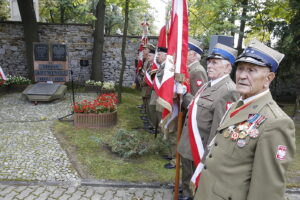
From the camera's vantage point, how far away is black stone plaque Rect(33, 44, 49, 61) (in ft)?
31.5

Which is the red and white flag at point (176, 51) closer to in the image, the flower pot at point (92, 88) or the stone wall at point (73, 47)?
the flower pot at point (92, 88)

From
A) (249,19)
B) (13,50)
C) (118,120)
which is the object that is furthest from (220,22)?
(13,50)

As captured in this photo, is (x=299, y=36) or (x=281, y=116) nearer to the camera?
(x=281, y=116)

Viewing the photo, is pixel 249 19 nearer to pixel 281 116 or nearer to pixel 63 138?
pixel 63 138

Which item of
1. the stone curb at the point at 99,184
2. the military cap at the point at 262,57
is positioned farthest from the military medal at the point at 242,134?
the stone curb at the point at 99,184

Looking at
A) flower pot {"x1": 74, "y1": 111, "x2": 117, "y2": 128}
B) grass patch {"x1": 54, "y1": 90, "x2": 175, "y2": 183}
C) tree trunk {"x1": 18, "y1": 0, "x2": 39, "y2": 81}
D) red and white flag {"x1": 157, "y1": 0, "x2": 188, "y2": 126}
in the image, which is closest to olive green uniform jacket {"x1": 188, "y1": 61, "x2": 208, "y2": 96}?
red and white flag {"x1": 157, "y1": 0, "x2": 188, "y2": 126}

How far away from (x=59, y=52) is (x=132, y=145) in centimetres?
620

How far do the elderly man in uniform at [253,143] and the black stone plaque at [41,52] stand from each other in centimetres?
909

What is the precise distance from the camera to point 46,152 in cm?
511

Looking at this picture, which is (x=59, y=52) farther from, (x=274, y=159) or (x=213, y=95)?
(x=274, y=159)

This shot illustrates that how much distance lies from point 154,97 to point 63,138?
7.77 feet

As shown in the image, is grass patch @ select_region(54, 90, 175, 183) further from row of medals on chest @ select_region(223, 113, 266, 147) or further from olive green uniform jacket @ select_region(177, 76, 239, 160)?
row of medals on chest @ select_region(223, 113, 266, 147)

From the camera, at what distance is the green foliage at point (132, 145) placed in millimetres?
4980

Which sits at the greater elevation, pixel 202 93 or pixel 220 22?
pixel 220 22
